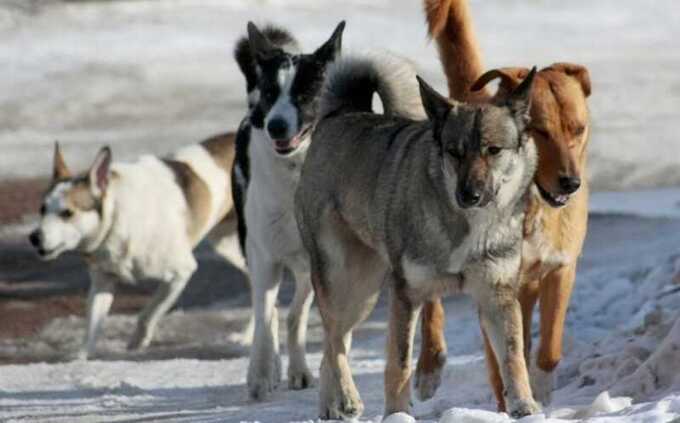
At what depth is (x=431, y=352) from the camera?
7.72 metres

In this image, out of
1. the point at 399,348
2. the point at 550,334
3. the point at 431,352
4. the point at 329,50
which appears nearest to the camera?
the point at 399,348

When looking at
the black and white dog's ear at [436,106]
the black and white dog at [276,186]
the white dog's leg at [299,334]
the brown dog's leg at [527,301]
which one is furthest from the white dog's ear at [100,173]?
A: the black and white dog's ear at [436,106]

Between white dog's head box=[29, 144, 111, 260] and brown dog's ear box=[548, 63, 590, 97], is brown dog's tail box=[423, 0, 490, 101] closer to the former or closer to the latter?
brown dog's ear box=[548, 63, 590, 97]

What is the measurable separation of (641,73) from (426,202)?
12.8m

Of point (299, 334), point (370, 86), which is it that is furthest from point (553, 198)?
point (299, 334)

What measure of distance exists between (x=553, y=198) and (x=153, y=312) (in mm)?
4419

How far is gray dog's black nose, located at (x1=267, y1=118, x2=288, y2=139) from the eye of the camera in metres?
7.89

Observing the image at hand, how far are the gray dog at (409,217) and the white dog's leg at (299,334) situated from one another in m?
1.37

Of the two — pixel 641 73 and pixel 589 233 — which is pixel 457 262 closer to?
pixel 589 233

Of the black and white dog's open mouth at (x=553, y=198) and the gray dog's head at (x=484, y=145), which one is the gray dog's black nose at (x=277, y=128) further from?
the gray dog's head at (x=484, y=145)

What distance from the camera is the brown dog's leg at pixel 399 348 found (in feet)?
20.2

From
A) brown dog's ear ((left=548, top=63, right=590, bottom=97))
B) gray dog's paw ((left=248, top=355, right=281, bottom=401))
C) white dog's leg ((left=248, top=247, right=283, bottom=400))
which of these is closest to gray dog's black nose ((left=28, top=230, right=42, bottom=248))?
white dog's leg ((left=248, top=247, right=283, bottom=400))

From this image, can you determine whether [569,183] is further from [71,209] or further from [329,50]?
[71,209]

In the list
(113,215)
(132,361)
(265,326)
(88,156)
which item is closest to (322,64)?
(265,326)
